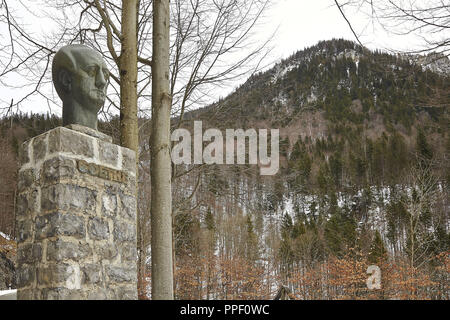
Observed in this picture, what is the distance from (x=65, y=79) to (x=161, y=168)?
4.75 ft

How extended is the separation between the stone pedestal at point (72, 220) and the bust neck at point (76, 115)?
0.16 meters

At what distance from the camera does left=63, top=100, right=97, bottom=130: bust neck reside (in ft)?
11.3

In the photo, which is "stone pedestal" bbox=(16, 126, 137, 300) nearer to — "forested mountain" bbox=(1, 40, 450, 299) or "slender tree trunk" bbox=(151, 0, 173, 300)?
"slender tree trunk" bbox=(151, 0, 173, 300)

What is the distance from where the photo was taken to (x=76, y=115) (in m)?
3.44

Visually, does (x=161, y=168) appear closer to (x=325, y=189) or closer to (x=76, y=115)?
(x=76, y=115)

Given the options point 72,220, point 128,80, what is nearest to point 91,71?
point 72,220

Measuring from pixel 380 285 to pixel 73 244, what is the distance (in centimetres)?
1743

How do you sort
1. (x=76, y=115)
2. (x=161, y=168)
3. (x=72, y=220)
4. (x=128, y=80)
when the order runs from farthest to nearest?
(x=128, y=80) < (x=161, y=168) < (x=76, y=115) < (x=72, y=220)

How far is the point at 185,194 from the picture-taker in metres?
12.7

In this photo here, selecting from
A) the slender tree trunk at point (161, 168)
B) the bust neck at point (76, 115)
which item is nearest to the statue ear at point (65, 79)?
the bust neck at point (76, 115)

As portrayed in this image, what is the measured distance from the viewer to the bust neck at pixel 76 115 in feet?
11.3

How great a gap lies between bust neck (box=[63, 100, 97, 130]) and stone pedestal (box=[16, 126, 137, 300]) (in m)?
0.16

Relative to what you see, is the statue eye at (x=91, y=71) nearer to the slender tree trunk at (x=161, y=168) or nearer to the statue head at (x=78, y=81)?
the statue head at (x=78, y=81)
